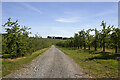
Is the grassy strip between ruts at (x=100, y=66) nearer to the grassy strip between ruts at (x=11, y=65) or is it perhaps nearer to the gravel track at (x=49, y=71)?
the gravel track at (x=49, y=71)

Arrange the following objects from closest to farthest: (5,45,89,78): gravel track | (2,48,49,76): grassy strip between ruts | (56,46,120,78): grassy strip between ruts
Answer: (5,45,89,78): gravel track < (56,46,120,78): grassy strip between ruts < (2,48,49,76): grassy strip between ruts

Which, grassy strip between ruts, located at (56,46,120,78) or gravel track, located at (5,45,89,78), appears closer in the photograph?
gravel track, located at (5,45,89,78)

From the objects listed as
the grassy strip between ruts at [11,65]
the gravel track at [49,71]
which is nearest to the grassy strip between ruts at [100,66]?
the gravel track at [49,71]

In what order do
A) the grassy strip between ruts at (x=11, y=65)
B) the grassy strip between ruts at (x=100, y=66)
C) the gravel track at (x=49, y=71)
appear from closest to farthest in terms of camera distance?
the gravel track at (x=49, y=71) → the grassy strip between ruts at (x=100, y=66) → the grassy strip between ruts at (x=11, y=65)

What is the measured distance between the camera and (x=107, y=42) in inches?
990

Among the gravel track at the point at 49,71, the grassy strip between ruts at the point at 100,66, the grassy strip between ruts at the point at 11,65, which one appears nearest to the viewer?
the gravel track at the point at 49,71

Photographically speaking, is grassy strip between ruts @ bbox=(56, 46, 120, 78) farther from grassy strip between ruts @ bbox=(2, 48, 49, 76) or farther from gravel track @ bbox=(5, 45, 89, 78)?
grassy strip between ruts @ bbox=(2, 48, 49, 76)

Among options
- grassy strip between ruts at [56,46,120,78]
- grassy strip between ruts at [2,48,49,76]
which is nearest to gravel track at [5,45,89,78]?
grassy strip between ruts at [2,48,49,76]

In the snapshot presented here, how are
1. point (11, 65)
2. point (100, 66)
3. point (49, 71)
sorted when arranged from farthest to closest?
1. point (11, 65)
2. point (100, 66)
3. point (49, 71)

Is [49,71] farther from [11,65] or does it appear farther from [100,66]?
[100,66]

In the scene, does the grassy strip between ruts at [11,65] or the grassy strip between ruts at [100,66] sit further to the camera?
the grassy strip between ruts at [11,65]

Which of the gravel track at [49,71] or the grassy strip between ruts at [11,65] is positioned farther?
the grassy strip between ruts at [11,65]

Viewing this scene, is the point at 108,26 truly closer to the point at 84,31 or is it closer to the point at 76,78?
the point at 84,31

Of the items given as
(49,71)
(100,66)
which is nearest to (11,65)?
(49,71)
